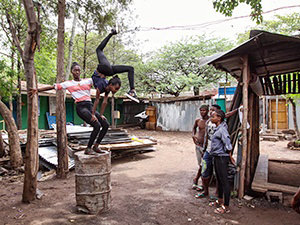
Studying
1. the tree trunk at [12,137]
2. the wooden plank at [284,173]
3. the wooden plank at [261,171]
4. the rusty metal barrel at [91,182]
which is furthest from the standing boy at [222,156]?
the tree trunk at [12,137]

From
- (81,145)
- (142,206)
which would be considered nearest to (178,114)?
(81,145)

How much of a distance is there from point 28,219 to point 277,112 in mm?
14654

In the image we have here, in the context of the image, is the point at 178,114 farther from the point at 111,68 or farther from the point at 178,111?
the point at 111,68

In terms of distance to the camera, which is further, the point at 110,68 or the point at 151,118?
the point at 151,118

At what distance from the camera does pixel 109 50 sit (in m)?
15.9

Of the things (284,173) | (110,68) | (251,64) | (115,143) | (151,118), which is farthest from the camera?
(151,118)

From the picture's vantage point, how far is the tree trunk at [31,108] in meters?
4.13

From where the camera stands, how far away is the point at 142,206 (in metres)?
4.34

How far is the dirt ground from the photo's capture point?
12.3 ft

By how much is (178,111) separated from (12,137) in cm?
1144

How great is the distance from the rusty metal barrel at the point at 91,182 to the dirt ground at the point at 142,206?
0.17 m

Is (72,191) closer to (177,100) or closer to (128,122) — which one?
(177,100)

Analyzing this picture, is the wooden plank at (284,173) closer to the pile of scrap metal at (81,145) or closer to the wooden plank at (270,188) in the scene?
the wooden plank at (270,188)

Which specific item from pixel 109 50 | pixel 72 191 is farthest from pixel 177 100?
pixel 72 191
